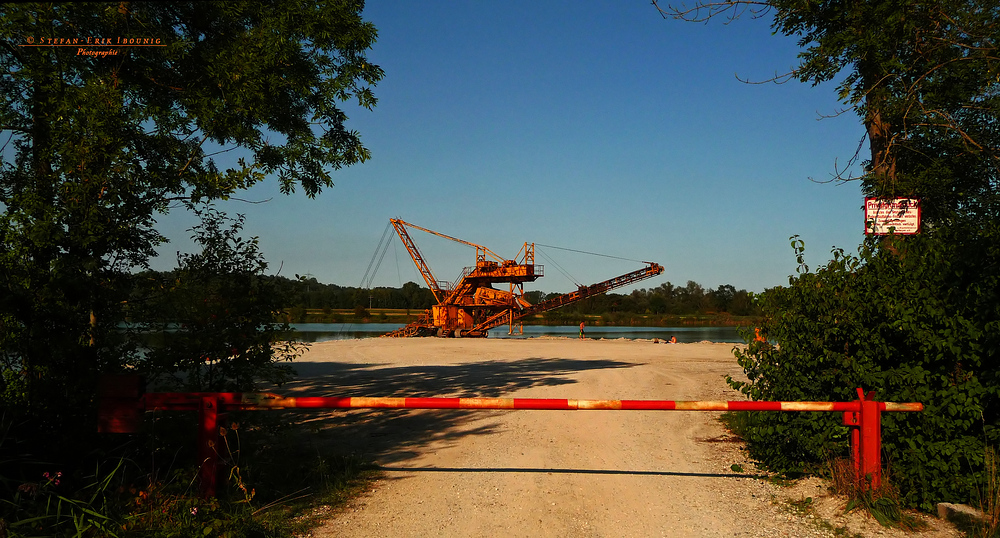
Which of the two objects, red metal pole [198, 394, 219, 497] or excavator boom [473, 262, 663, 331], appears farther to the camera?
excavator boom [473, 262, 663, 331]

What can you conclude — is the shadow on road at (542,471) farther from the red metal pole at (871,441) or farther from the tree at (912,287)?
the red metal pole at (871,441)

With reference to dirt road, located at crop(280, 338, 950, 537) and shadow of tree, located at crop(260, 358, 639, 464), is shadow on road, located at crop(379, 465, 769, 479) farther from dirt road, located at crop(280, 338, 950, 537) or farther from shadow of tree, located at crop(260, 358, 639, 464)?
shadow of tree, located at crop(260, 358, 639, 464)

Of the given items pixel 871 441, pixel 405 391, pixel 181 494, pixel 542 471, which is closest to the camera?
pixel 181 494

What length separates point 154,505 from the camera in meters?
4.53

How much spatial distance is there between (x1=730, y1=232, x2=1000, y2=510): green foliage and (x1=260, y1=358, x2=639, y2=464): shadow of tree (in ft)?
13.9

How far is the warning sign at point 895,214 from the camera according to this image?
22.5 feet

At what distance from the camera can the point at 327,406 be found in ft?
16.1

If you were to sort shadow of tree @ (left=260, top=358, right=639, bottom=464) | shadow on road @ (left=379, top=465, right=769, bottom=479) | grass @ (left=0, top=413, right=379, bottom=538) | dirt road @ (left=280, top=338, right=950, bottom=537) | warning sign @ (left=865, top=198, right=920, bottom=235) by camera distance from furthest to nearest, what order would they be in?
1. shadow of tree @ (left=260, top=358, right=639, bottom=464)
2. warning sign @ (left=865, top=198, right=920, bottom=235)
3. shadow on road @ (left=379, top=465, right=769, bottom=479)
4. dirt road @ (left=280, top=338, right=950, bottom=537)
5. grass @ (left=0, top=413, right=379, bottom=538)

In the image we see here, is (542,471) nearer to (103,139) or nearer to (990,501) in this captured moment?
(990,501)

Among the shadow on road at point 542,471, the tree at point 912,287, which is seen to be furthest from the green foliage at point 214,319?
the tree at point 912,287

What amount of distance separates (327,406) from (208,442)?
980mm

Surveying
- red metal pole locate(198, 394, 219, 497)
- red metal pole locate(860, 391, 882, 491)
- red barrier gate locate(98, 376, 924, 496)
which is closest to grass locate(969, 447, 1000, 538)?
red barrier gate locate(98, 376, 924, 496)

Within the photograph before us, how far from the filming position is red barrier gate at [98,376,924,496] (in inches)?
185

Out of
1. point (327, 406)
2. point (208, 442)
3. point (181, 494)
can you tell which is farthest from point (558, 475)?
point (181, 494)
